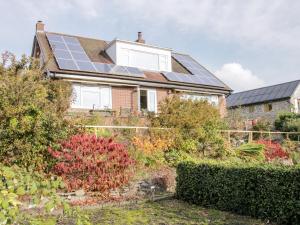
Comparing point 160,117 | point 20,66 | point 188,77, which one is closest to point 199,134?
point 160,117

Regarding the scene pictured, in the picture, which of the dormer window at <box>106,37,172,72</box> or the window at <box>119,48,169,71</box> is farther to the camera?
the window at <box>119,48,169,71</box>

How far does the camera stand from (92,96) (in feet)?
68.4

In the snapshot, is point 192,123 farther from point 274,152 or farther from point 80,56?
point 80,56

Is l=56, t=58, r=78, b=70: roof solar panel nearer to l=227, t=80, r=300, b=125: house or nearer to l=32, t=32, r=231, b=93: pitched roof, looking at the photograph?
l=32, t=32, r=231, b=93: pitched roof

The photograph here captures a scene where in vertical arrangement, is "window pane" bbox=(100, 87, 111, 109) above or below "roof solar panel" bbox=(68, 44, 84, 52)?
below

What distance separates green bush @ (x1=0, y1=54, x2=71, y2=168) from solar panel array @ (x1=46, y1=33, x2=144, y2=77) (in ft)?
26.2

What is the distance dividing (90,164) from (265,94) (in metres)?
38.2

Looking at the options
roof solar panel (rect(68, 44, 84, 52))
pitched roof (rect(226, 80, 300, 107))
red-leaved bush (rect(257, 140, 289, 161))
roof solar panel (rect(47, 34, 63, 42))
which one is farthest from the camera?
pitched roof (rect(226, 80, 300, 107))

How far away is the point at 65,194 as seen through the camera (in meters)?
10.3

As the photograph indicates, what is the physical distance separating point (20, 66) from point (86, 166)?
6.33 meters

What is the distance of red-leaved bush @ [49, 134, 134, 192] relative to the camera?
409 inches

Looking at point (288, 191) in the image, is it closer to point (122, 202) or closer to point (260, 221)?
point (260, 221)

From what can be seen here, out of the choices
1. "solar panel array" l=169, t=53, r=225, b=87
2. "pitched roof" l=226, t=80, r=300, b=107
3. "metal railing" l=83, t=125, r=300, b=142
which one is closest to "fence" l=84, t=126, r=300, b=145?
"metal railing" l=83, t=125, r=300, b=142

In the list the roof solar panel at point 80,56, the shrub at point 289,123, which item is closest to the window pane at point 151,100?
the roof solar panel at point 80,56
